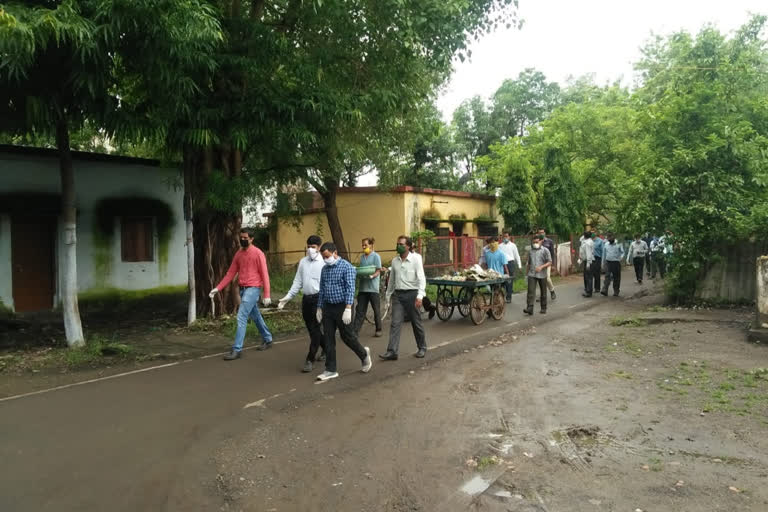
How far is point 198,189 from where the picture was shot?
11.6 m

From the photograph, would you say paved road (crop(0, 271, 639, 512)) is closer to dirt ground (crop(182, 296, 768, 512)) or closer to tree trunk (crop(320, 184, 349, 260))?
dirt ground (crop(182, 296, 768, 512))

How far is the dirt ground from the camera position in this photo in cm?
389

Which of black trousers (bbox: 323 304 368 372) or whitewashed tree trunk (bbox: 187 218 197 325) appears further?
whitewashed tree trunk (bbox: 187 218 197 325)

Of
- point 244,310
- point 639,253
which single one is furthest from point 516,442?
point 639,253

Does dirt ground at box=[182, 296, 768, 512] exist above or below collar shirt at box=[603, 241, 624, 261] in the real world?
below

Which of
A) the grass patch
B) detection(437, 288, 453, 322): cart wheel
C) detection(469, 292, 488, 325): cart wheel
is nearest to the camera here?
detection(469, 292, 488, 325): cart wheel

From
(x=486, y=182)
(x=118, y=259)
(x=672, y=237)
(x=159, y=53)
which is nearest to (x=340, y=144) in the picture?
(x=159, y=53)

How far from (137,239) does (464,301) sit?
9288 mm

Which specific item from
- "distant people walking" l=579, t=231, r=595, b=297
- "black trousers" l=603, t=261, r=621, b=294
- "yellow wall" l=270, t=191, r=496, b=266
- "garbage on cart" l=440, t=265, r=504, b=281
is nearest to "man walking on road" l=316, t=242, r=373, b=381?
"garbage on cart" l=440, t=265, r=504, b=281

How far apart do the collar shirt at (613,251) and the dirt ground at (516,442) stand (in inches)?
311

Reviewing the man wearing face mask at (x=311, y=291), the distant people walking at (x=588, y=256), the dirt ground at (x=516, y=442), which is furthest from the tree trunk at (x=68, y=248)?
the distant people walking at (x=588, y=256)

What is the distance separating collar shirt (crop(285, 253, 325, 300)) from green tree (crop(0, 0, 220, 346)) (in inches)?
131

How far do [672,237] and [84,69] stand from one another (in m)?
12.3

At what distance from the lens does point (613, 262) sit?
1634 cm
